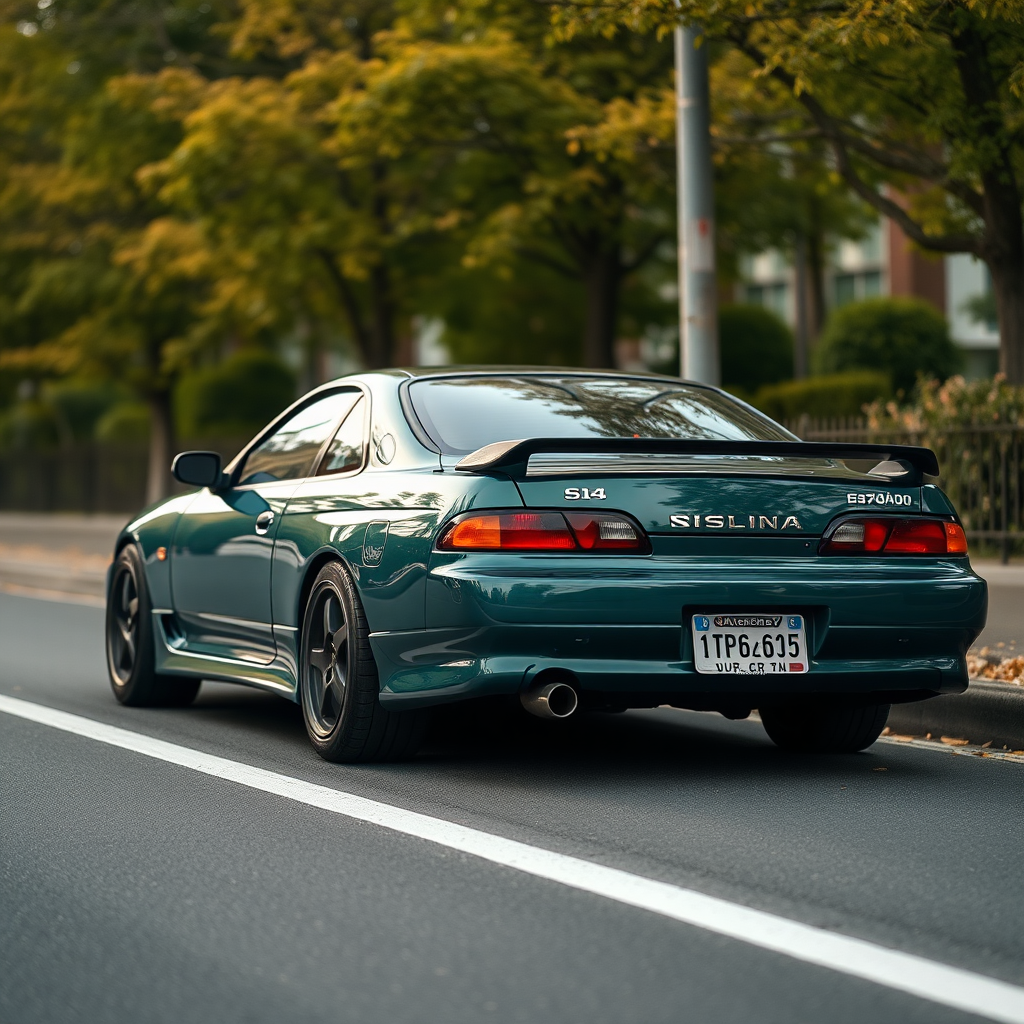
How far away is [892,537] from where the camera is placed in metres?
6.19

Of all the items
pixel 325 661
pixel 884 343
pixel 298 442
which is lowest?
pixel 325 661

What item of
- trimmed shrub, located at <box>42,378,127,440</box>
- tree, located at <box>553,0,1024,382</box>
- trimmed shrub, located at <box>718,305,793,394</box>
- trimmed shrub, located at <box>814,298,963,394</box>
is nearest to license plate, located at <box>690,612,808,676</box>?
tree, located at <box>553,0,1024,382</box>

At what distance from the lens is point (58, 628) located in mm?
13453

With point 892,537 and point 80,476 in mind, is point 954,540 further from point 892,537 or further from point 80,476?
point 80,476

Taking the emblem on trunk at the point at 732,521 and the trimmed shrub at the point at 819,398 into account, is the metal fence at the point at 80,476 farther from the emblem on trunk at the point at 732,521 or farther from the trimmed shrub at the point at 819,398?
the emblem on trunk at the point at 732,521

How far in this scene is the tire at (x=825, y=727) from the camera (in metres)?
6.86

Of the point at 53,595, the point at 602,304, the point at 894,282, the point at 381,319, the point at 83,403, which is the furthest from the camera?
the point at 83,403

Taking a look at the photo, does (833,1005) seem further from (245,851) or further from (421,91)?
(421,91)

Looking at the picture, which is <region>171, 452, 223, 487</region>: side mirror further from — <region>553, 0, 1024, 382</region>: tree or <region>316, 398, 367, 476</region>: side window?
<region>553, 0, 1024, 382</region>: tree

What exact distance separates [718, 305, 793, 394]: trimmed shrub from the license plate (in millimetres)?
20917

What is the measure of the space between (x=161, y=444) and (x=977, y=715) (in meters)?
27.8

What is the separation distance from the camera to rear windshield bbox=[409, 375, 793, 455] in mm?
6492

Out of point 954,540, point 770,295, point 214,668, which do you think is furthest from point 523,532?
point 770,295

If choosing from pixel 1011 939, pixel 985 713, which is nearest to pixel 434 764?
pixel 985 713
